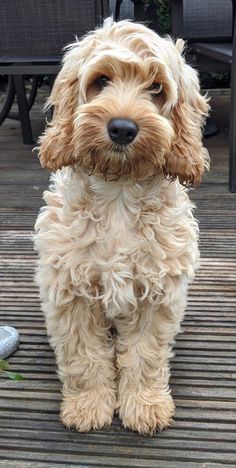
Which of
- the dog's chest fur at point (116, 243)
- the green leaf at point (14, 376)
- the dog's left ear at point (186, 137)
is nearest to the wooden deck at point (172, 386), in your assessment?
the green leaf at point (14, 376)

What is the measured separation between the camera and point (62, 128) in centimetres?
187

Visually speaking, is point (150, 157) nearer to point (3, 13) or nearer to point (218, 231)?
point (218, 231)

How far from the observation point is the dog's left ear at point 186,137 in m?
1.88

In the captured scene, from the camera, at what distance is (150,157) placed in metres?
1.74

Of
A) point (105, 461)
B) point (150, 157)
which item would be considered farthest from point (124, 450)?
point (150, 157)

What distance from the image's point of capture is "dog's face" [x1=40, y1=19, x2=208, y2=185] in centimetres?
169

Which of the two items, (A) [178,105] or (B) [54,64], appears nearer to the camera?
(A) [178,105]

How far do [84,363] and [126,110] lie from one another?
87 cm

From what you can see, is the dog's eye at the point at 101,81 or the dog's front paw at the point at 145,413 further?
the dog's front paw at the point at 145,413

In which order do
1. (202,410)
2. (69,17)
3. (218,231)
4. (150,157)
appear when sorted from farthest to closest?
(69,17)
(218,231)
(202,410)
(150,157)

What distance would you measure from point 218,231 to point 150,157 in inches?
64.8

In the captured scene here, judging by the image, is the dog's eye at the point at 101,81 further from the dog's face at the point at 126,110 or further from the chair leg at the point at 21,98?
the chair leg at the point at 21,98

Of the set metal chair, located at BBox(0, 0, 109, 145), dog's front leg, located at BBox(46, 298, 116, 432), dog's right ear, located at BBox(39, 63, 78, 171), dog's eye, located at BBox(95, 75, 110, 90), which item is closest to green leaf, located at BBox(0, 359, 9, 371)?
dog's front leg, located at BBox(46, 298, 116, 432)

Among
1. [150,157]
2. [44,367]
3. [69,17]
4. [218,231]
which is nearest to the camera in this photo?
[150,157]
